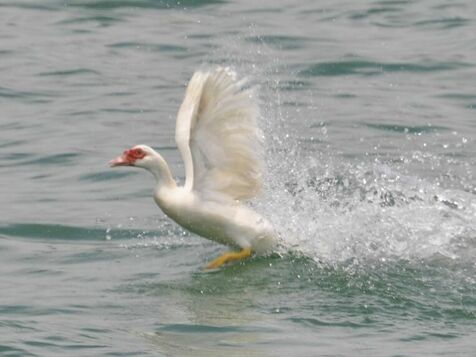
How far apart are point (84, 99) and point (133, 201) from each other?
3.70m

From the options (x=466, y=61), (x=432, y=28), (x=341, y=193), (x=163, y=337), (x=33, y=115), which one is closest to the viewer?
(x=163, y=337)

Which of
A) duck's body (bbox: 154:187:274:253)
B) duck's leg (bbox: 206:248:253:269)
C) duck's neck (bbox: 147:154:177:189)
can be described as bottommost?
duck's leg (bbox: 206:248:253:269)

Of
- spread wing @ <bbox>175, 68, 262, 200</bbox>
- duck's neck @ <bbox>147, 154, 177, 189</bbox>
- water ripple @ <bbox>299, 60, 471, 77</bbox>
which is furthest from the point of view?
water ripple @ <bbox>299, 60, 471, 77</bbox>

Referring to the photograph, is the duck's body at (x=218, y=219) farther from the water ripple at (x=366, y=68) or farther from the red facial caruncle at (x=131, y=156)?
the water ripple at (x=366, y=68)

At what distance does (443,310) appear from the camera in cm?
934

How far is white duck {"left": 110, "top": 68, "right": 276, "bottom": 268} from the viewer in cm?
980

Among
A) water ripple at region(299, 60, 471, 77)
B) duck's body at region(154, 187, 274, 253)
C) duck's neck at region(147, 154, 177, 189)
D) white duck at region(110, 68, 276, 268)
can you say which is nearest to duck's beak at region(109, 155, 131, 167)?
white duck at region(110, 68, 276, 268)

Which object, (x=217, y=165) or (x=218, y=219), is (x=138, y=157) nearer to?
(x=217, y=165)

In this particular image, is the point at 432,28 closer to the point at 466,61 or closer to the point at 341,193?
the point at 466,61

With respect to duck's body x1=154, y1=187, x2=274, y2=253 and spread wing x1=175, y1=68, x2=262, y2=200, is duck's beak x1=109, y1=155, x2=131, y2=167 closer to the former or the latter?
duck's body x1=154, y1=187, x2=274, y2=253

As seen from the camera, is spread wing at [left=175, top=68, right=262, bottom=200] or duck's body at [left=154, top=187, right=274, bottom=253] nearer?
spread wing at [left=175, top=68, right=262, bottom=200]

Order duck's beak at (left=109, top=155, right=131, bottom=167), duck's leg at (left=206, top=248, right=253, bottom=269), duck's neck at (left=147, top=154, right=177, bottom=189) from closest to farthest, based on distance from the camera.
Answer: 1. duck's beak at (left=109, top=155, right=131, bottom=167)
2. duck's neck at (left=147, top=154, right=177, bottom=189)
3. duck's leg at (left=206, top=248, right=253, bottom=269)

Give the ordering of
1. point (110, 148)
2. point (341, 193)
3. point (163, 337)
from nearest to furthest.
A: 1. point (163, 337)
2. point (341, 193)
3. point (110, 148)

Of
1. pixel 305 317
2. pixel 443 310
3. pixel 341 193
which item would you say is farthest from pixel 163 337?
pixel 341 193
